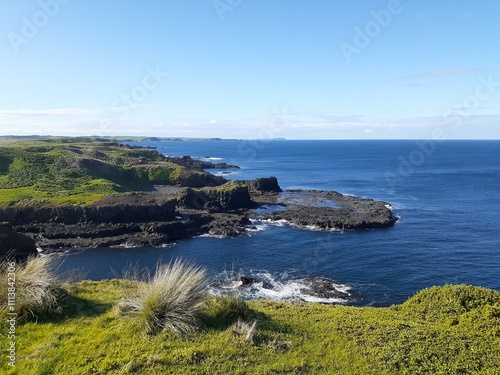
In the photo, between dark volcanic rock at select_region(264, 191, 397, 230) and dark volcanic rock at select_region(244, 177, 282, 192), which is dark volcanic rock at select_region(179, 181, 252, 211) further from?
dark volcanic rock at select_region(244, 177, 282, 192)

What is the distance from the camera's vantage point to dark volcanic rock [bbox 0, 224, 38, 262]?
1909 cm

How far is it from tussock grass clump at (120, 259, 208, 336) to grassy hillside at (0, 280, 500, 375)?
→ 30 cm

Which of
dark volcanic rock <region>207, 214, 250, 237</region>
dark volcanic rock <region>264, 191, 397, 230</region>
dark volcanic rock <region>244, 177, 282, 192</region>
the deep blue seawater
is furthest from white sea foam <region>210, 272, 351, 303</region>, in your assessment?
dark volcanic rock <region>244, 177, 282, 192</region>

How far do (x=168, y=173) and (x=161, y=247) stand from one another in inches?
2075

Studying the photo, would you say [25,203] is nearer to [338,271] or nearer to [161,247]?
[161,247]

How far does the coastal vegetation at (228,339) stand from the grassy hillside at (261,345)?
29 mm

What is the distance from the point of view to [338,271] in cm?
4075

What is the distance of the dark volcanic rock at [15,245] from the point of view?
1909cm

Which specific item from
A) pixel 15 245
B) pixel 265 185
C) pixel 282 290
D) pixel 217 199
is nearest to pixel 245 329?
pixel 15 245

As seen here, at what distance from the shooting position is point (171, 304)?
1138 centimetres

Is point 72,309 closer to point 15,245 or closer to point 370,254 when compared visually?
point 15,245

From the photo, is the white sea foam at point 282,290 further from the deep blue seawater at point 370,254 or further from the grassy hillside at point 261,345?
the grassy hillside at point 261,345

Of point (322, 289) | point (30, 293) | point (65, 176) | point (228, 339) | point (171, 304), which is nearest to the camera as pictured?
point (228, 339)

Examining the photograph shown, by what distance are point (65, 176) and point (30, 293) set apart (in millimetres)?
76653
